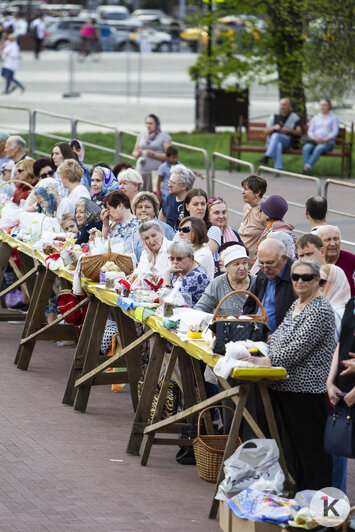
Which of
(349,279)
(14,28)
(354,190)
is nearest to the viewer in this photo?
(349,279)

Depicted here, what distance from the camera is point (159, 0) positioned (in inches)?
3127

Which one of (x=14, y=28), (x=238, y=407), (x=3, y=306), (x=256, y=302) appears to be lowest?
(x=3, y=306)

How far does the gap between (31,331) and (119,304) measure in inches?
99.6

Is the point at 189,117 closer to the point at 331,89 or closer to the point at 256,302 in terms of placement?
the point at 331,89

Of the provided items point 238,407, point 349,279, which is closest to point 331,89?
point 349,279

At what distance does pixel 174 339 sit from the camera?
325 inches

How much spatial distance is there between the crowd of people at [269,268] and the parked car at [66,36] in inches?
1768

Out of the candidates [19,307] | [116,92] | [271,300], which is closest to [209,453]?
[271,300]

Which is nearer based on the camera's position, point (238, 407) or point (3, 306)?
point (238, 407)

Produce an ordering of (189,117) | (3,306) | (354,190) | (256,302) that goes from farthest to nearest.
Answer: (189,117) → (3,306) → (354,190) → (256,302)

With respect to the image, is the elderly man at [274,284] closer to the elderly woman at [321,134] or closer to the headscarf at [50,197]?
the headscarf at [50,197]

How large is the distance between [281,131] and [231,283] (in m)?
14.2

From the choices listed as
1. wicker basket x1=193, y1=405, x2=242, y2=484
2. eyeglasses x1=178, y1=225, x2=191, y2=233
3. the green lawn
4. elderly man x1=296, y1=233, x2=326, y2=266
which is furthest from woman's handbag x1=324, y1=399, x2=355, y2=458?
the green lawn

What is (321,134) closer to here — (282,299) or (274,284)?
(274,284)
